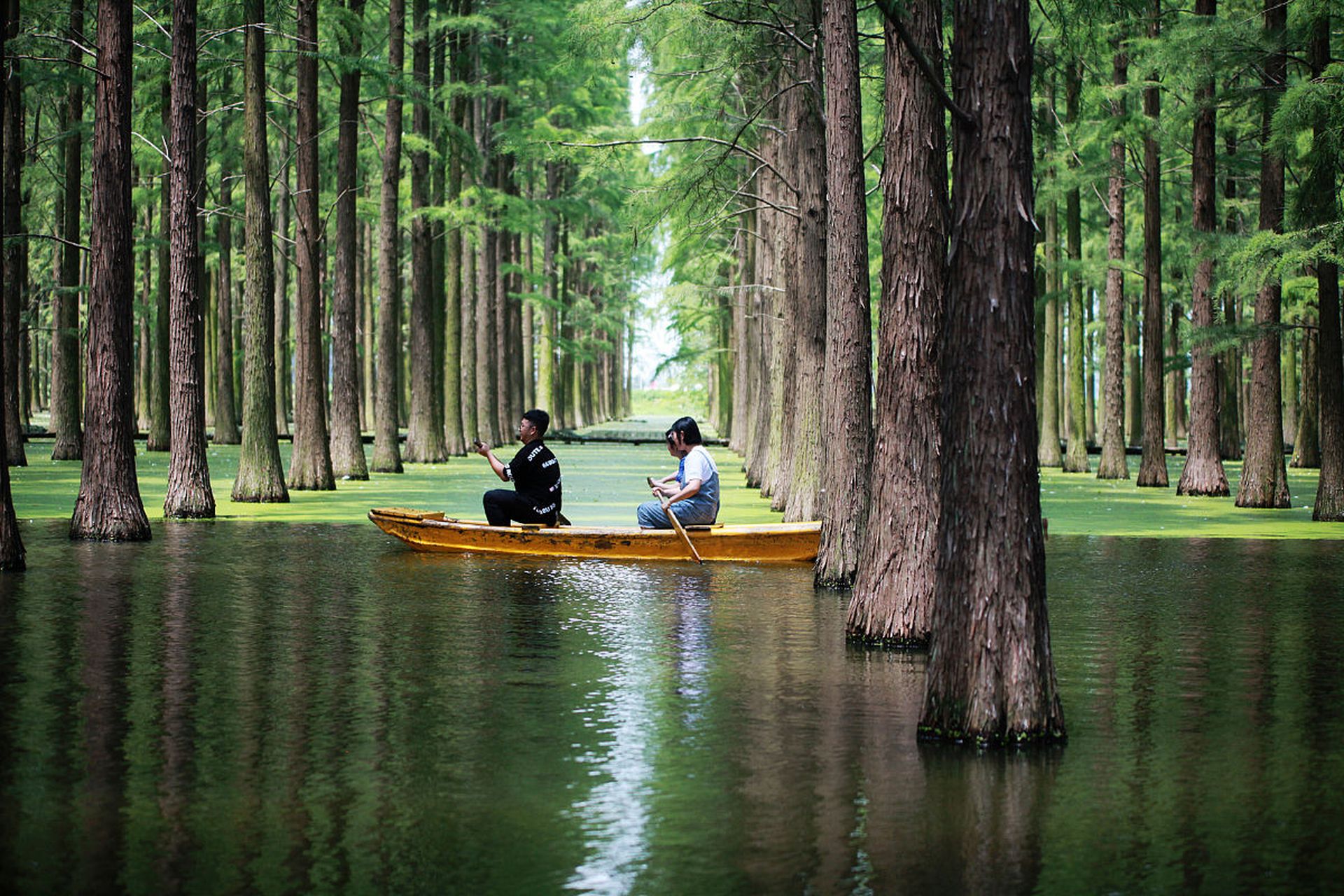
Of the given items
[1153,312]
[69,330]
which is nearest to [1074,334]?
[1153,312]

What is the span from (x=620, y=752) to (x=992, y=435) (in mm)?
2612

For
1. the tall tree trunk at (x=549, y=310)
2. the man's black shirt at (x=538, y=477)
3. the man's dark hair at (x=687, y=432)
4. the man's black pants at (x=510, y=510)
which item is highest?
the tall tree trunk at (x=549, y=310)

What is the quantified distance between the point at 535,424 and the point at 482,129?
2665 centimetres

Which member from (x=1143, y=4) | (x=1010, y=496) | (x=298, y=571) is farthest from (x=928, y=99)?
(x=298, y=571)

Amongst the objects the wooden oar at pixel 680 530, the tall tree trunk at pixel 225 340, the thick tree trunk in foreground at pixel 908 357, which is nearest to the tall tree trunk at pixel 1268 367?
the wooden oar at pixel 680 530

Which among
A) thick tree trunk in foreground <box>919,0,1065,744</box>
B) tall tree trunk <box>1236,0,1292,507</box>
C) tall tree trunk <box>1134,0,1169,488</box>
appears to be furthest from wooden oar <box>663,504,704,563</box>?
tall tree trunk <box>1134,0,1169,488</box>

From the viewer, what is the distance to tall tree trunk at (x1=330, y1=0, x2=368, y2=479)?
100 ft

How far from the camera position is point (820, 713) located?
9.07 meters

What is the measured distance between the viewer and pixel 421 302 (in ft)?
116

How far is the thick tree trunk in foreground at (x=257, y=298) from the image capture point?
24672 millimetres

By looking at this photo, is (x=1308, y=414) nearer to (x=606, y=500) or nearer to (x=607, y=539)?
(x=606, y=500)

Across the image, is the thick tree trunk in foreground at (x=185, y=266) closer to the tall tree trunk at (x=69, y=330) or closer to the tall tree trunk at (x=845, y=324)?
the tall tree trunk at (x=845, y=324)

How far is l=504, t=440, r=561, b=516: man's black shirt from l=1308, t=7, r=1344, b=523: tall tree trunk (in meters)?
12.7

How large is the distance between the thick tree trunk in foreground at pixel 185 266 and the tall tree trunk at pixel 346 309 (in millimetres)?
8025
